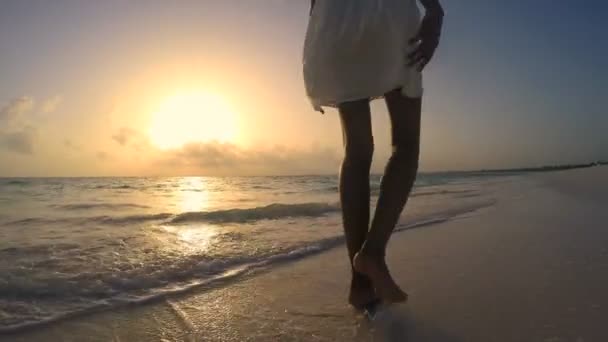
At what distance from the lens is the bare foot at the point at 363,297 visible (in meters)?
1.65

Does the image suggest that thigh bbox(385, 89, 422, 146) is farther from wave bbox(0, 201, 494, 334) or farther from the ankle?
wave bbox(0, 201, 494, 334)

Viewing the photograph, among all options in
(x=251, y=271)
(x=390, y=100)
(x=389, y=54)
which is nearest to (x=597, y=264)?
(x=390, y=100)

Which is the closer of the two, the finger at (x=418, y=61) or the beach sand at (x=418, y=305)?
the beach sand at (x=418, y=305)

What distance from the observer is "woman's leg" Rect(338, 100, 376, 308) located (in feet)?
5.44

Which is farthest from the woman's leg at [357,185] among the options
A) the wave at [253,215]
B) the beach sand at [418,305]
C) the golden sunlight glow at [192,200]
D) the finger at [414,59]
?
the golden sunlight glow at [192,200]

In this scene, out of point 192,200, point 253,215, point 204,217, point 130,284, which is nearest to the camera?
point 130,284

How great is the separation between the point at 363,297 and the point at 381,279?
194 mm

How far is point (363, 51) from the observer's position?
63.1 inches

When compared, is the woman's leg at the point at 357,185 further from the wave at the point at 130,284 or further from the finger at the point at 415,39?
the wave at the point at 130,284

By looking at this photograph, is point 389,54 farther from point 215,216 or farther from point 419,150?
point 215,216

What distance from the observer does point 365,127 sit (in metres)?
1.67

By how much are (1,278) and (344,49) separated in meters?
2.21

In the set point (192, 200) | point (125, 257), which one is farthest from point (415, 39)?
point (192, 200)

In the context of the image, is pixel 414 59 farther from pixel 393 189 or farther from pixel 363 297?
pixel 363 297
